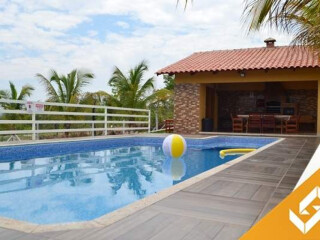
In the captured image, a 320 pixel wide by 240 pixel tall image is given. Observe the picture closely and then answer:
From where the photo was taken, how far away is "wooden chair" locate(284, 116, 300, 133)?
14.3 meters

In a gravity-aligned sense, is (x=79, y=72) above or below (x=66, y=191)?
above

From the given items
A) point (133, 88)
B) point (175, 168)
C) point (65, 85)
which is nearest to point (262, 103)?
point (133, 88)

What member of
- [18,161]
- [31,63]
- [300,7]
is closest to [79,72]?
[31,63]

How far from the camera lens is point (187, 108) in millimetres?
15742

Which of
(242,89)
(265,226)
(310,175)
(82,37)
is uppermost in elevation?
(82,37)

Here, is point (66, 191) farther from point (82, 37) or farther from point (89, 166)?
point (82, 37)

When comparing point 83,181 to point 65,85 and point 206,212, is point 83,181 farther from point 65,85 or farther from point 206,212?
point 65,85

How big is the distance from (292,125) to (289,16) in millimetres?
9424

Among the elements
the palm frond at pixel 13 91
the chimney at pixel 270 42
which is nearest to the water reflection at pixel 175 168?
the palm frond at pixel 13 91

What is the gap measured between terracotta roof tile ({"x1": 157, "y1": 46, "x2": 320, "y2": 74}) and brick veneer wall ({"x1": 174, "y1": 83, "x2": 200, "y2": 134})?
3.24 ft

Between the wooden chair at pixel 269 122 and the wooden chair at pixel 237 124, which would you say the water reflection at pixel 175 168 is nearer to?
the wooden chair at pixel 269 122

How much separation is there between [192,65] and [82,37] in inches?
218

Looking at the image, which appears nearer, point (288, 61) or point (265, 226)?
point (265, 226)

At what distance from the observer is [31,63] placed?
14320 millimetres
